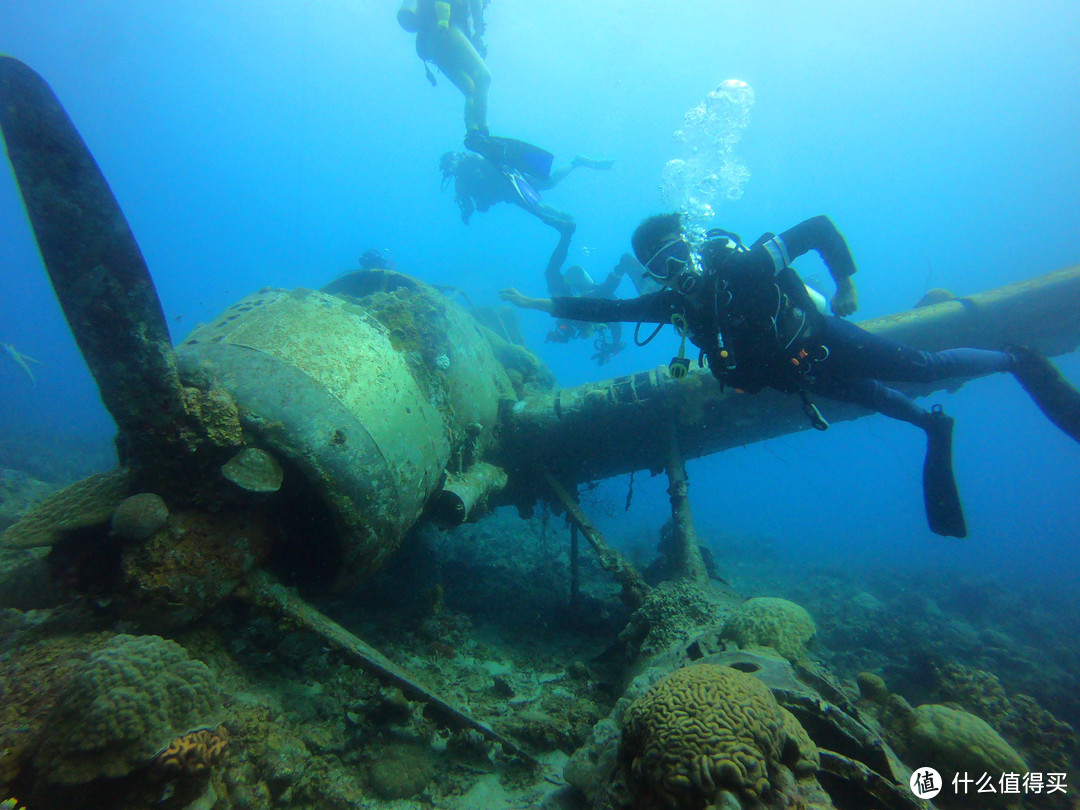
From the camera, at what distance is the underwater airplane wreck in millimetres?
1936

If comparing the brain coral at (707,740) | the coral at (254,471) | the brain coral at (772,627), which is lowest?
the brain coral at (707,740)

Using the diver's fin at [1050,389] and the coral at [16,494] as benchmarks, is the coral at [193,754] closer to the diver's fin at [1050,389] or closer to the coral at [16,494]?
the diver's fin at [1050,389]

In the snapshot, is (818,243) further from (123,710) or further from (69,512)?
(69,512)

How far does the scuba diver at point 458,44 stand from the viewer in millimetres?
11570

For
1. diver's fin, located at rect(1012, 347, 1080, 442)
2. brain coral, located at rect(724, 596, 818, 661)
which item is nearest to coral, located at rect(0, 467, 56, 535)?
brain coral, located at rect(724, 596, 818, 661)

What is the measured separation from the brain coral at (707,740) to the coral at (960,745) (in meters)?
1.82

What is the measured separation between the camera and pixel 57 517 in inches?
101

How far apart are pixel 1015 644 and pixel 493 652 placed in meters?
12.5

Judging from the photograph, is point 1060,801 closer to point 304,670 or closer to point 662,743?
point 662,743

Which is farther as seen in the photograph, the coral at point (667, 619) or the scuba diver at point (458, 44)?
the scuba diver at point (458, 44)

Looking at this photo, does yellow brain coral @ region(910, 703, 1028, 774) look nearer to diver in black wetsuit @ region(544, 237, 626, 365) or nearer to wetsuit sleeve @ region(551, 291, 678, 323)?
wetsuit sleeve @ region(551, 291, 678, 323)

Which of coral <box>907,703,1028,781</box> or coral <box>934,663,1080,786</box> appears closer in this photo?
coral <box>907,703,1028,781</box>

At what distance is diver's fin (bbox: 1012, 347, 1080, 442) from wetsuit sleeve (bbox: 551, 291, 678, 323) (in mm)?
4015

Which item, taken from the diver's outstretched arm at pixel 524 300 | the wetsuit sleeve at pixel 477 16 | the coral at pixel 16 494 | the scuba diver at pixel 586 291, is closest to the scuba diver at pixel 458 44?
the wetsuit sleeve at pixel 477 16
